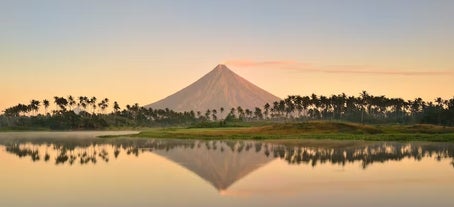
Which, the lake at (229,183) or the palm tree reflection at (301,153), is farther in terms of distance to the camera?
the palm tree reflection at (301,153)

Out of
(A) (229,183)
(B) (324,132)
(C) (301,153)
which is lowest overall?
(A) (229,183)

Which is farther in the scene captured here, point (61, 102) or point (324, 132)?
point (61, 102)

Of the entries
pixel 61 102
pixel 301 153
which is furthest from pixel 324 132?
pixel 61 102

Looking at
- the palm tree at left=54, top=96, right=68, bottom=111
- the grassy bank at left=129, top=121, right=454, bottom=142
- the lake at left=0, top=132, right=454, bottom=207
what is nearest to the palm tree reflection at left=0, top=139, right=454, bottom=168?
the lake at left=0, top=132, right=454, bottom=207

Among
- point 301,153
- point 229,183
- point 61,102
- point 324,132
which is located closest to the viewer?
point 229,183

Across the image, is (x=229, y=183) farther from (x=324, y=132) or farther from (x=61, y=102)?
(x=61, y=102)

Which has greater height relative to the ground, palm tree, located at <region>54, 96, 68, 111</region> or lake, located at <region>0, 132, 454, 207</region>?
palm tree, located at <region>54, 96, 68, 111</region>

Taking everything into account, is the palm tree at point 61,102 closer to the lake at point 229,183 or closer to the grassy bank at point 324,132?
the grassy bank at point 324,132

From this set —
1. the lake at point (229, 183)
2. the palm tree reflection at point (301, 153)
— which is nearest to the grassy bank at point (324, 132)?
the palm tree reflection at point (301, 153)

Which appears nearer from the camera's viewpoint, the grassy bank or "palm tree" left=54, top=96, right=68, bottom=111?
the grassy bank

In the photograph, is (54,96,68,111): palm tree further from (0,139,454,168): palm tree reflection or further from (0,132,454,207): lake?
(0,132,454,207): lake

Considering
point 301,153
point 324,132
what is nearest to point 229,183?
point 301,153

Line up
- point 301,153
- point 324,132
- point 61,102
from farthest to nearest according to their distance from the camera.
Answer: point 61,102 < point 324,132 < point 301,153

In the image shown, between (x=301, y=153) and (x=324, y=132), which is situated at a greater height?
(x=324, y=132)
